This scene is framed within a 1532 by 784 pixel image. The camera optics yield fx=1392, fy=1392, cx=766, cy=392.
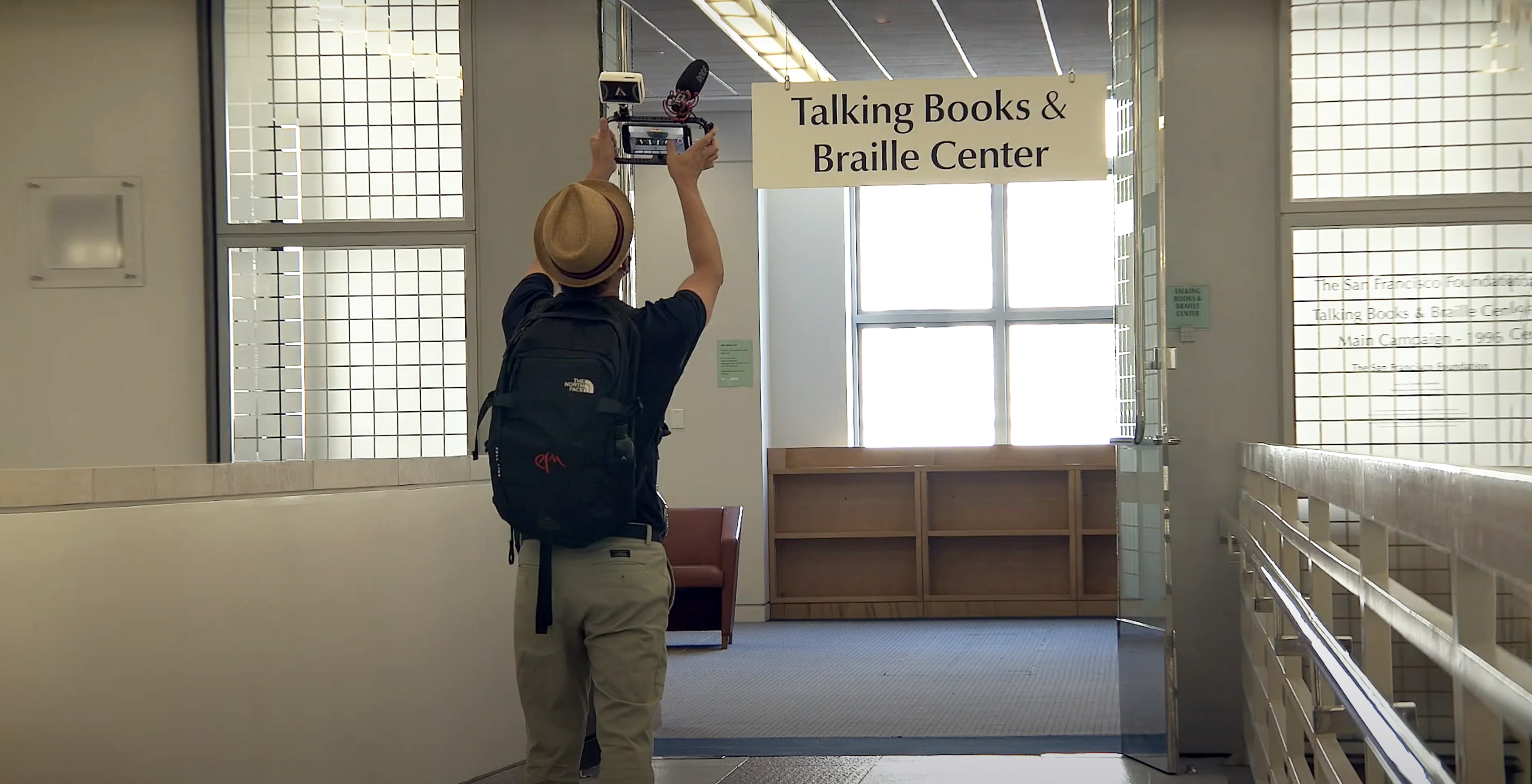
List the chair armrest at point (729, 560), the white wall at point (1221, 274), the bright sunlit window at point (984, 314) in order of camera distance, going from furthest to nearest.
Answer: the bright sunlit window at point (984, 314) < the chair armrest at point (729, 560) < the white wall at point (1221, 274)

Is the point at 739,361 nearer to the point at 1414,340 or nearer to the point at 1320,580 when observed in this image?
the point at 1414,340

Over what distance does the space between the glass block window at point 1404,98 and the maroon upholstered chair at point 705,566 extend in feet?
12.3

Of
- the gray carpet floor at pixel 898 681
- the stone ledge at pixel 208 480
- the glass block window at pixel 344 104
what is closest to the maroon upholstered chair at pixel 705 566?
the gray carpet floor at pixel 898 681

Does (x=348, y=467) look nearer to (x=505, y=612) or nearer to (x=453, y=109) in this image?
(x=505, y=612)

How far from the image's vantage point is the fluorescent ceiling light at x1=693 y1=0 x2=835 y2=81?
6.18 meters

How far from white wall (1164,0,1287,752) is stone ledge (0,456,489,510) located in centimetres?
237

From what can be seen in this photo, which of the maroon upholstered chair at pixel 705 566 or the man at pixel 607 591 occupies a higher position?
the man at pixel 607 591

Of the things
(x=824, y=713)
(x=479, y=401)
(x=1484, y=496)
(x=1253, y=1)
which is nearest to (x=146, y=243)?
(x=479, y=401)

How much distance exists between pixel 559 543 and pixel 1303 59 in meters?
3.46

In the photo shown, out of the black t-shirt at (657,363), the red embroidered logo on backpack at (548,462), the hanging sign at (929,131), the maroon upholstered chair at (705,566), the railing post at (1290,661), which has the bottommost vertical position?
the maroon upholstered chair at (705,566)

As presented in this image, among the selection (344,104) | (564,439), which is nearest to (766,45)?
(344,104)

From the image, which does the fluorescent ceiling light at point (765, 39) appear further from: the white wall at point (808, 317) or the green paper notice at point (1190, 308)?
the green paper notice at point (1190, 308)

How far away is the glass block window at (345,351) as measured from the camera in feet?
15.8

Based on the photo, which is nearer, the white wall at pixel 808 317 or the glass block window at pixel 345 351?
the glass block window at pixel 345 351
